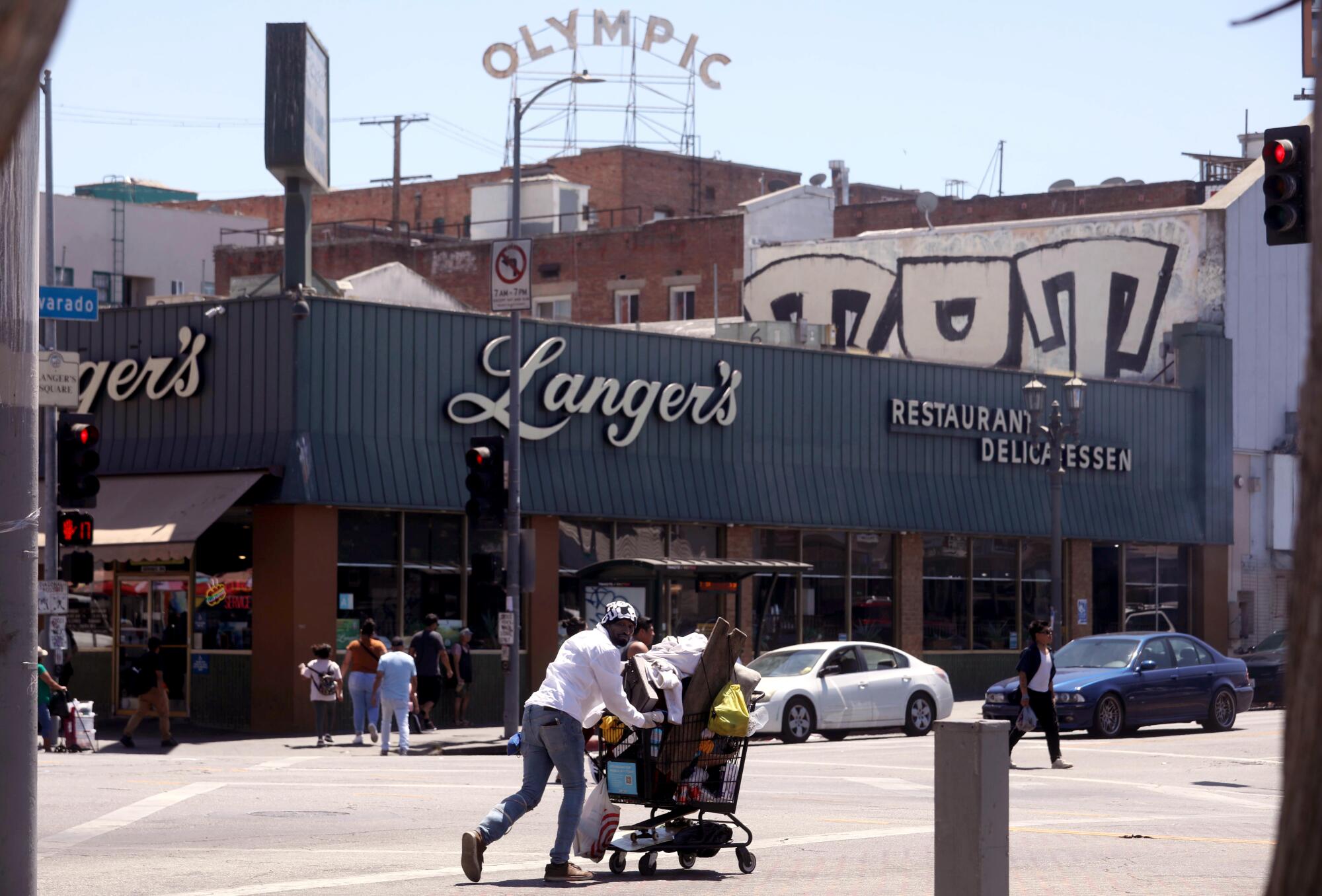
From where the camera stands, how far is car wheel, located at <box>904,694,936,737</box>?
92.5 feet

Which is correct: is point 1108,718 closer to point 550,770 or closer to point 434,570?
point 434,570

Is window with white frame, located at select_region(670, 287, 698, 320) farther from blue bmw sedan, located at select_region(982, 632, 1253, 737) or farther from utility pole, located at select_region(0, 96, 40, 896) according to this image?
utility pole, located at select_region(0, 96, 40, 896)

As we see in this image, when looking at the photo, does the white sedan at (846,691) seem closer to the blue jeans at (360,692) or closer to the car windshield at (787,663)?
the car windshield at (787,663)

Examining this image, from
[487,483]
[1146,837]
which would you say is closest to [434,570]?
[487,483]

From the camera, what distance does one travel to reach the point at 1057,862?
12484mm

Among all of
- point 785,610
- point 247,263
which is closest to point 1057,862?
point 785,610

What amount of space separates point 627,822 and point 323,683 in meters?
11.0

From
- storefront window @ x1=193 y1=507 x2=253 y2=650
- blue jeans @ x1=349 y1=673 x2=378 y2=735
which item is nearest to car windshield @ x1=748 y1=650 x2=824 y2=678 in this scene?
blue jeans @ x1=349 y1=673 x2=378 y2=735

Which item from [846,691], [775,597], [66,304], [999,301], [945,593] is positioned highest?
[999,301]

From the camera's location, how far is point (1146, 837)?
14180 millimetres

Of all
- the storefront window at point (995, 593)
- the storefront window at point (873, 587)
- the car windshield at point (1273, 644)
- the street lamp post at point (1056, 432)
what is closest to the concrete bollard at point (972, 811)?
the street lamp post at point (1056, 432)

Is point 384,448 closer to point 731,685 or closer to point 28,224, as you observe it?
point 731,685

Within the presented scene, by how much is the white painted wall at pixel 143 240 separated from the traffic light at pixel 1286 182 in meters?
53.8

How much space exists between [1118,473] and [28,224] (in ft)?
117
